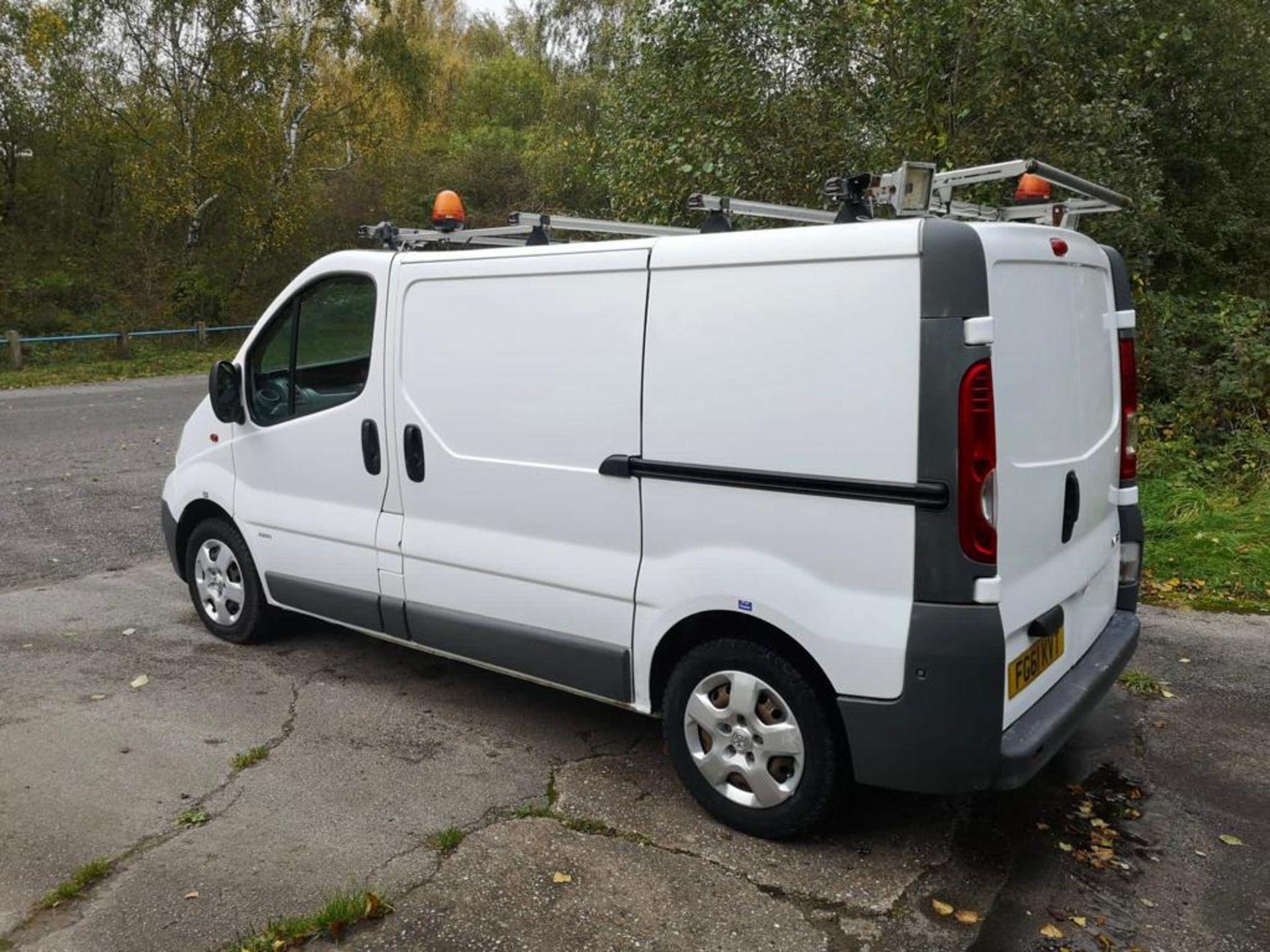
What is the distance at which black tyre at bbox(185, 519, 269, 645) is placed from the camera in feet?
17.6

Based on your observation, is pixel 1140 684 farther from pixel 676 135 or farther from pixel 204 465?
pixel 676 135

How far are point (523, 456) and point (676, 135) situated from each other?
696 centimetres

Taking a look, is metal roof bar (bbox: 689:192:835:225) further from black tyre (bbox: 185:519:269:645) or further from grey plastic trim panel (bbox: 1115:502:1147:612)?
black tyre (bbox: 185:519:269:645)

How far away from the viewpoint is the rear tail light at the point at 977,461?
2982 mm

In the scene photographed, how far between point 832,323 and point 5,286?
24308mm

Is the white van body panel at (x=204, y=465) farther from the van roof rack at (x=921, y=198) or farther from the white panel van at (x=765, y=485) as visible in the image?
the van roof rack at (x=921, y=198)

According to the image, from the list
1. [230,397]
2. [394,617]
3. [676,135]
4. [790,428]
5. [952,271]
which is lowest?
[394,617]

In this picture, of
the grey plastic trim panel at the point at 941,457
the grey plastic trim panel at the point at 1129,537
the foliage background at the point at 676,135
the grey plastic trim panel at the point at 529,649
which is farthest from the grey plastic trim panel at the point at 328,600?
the foliage background at the point at 676,135

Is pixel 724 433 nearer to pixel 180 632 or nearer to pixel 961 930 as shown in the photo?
pixel 961 930

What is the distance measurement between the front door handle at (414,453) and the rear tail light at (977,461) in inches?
89.6

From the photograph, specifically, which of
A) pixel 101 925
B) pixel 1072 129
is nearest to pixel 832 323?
pixel 101 925

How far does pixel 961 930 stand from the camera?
3051 millimetres

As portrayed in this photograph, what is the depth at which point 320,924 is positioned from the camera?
3.05 metres

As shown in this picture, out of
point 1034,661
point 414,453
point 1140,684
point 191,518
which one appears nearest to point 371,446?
point 414,453
